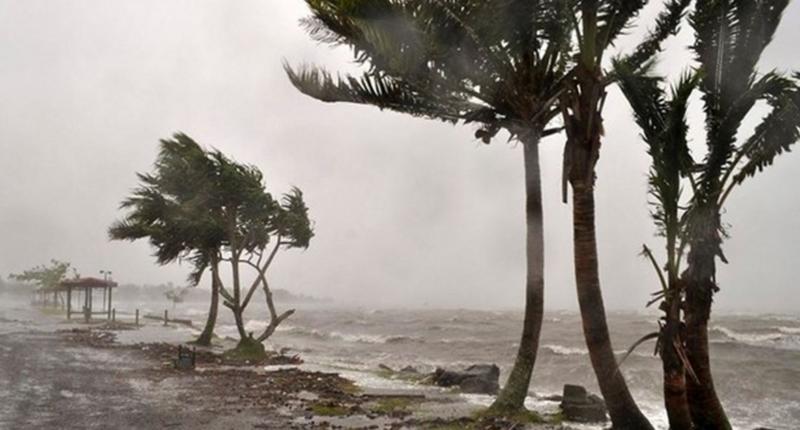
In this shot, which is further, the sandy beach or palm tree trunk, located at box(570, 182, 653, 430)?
the sandy beach

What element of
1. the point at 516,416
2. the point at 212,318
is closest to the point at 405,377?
the point at 516,416

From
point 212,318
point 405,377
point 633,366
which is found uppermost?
point 212,318

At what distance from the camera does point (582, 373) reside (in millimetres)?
23906

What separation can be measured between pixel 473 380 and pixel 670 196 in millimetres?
8443

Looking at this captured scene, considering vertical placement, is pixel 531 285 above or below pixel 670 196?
below

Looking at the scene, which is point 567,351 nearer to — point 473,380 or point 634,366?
point 634,366

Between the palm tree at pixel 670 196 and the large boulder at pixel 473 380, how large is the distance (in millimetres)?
6951

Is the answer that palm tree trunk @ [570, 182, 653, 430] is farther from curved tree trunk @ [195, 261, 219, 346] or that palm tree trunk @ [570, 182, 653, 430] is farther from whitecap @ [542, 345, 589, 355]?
whitecap @ [542, 345, 589, 355]

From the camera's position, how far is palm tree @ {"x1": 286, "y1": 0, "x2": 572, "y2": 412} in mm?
9422

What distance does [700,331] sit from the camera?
904cm

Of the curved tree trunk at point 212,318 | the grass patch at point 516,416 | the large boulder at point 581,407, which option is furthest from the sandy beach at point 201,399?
the curved tree trunk at point 212,318

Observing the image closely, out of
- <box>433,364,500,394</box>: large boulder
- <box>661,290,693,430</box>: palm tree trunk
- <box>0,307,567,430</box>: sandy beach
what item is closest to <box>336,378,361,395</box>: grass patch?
<box>0,307,567,430</box>: sandy beach

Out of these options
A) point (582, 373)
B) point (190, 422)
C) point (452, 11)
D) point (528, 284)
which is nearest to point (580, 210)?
point (528, 284)

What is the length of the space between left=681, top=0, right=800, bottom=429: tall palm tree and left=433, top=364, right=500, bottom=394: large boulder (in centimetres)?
665
